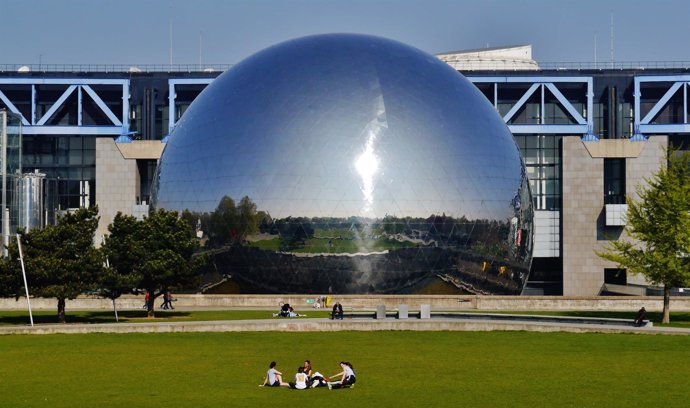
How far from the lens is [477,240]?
63.6 m

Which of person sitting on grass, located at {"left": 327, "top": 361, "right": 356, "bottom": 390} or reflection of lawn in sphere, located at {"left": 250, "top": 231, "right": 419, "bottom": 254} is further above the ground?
reflection of lawn in sphere, located at {"left": 250, "top": 231, "right": 419, "bottom": 254}

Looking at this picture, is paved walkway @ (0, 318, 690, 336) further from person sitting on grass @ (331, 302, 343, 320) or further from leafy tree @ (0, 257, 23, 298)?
leafy tree @ (0, 257, 23, 298)

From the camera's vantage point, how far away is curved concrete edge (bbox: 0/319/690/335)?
4703 centimetres

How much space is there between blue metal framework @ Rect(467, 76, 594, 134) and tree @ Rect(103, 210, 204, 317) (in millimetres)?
43342

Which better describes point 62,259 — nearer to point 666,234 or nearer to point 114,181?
point 666,234

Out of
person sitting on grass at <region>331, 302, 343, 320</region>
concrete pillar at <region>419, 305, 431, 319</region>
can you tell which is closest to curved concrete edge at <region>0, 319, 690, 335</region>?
person sitting on grass at <region>331, 302, 343, 320</region>

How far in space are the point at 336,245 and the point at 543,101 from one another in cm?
4155

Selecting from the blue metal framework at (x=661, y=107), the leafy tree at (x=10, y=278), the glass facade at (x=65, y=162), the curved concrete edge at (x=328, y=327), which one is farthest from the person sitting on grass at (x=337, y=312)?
the glass facade at (x=65, y=162)

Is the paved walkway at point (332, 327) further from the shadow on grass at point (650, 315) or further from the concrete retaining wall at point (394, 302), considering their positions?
the concrete retaining wall at point (394, 302)

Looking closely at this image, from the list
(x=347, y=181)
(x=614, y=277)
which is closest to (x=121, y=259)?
(x=347, y=181)

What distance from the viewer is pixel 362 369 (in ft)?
118

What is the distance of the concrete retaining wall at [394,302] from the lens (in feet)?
201

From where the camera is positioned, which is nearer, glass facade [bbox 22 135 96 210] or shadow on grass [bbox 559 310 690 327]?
shadow on grass [bbox 559 310 690 327]

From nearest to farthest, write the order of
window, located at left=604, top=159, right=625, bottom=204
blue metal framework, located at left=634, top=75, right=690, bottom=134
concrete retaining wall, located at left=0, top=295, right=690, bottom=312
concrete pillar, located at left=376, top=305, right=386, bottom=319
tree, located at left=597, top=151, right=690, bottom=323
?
concrete pillar, located at left=376, top=305, right=386, bottom=319, tree, located at left=597, top=151, right=690, bottom=323, concrete retaining wall, located at left=0, top=295, right=690, bottom=312, window, located at left=604, top=159, right=625, bottom=204, blue metal framework, located at left=634, top=75, right=690, bottom=134
